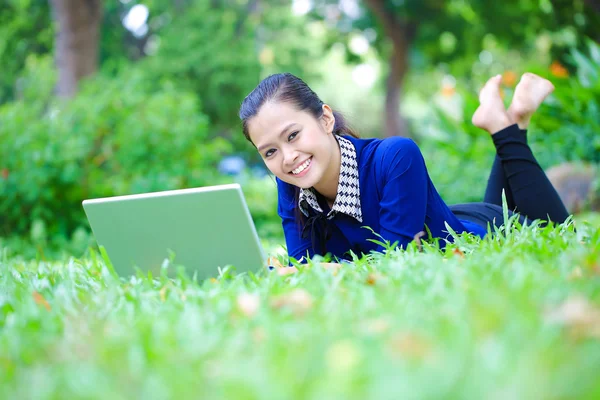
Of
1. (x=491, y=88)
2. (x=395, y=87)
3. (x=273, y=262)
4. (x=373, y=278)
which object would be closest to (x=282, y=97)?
(x=273, y=262)

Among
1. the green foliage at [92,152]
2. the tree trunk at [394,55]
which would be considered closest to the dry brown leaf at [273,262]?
the green foliage at [92,152]

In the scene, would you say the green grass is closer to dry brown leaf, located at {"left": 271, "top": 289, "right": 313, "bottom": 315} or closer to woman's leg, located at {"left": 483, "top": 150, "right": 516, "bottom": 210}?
dry brown leaf, located at {"left": 271, "top": 289, "right": 313, "bottom": 315}

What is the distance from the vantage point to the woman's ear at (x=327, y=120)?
2.88 meters

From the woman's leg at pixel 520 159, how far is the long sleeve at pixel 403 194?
1.00 m

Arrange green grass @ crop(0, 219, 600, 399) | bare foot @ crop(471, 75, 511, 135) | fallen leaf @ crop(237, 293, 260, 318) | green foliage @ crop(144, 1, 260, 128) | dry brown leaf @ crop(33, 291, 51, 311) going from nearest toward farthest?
green grass @ crop(0, 219, 600, 399) → fallen leaf @ crop(237, 293, 260, 318) → dry brown leaf @ crop(33, 291, 51, 311) → bare foot @ crop(471, 75, 511, 135) → green foliage @ crop(144, 1, 260, 128)

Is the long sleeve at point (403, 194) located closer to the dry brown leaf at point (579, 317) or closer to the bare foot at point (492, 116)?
the bare foot at point (492, 116)

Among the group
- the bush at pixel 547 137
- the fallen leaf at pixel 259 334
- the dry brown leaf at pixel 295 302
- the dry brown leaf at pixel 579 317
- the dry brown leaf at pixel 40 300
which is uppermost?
the dry brown leaf at pixel 40 300

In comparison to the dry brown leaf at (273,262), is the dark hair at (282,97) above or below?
above

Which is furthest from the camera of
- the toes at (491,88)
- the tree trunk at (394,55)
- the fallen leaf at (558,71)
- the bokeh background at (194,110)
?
the tree trunk at (394,55)

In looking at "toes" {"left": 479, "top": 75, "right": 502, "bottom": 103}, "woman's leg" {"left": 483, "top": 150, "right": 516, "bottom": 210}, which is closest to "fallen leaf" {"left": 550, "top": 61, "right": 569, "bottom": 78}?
"toes" {"left": 479, "top": 75, "right": 502, "bottom": 103}

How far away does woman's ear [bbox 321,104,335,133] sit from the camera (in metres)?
2.88

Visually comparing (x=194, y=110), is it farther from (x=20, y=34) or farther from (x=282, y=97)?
(x=20, y=34)

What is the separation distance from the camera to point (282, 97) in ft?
8.89

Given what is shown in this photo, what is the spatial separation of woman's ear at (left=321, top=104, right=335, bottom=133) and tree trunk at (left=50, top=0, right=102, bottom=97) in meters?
6.53
